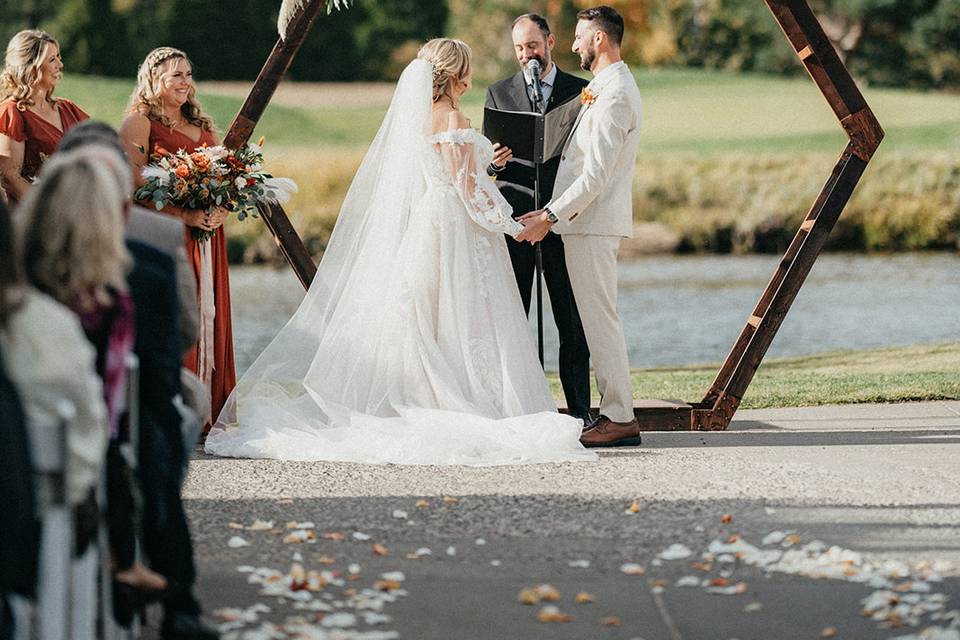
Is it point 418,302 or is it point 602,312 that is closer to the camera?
point 602,312

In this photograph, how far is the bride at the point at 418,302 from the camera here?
653 centimetres

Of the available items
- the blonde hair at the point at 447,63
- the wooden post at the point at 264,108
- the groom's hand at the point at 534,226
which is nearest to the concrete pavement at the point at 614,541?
the groom's hand at the point at 534,226

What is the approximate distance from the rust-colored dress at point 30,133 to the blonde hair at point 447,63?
5.81 feet

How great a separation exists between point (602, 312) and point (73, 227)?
3791 millimetres

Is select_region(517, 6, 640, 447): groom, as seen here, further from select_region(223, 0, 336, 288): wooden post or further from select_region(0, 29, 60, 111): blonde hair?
select_region(0, 29, 60, 111): blonde hair

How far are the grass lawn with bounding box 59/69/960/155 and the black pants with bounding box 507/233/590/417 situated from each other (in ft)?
89.5

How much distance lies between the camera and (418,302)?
6648mm

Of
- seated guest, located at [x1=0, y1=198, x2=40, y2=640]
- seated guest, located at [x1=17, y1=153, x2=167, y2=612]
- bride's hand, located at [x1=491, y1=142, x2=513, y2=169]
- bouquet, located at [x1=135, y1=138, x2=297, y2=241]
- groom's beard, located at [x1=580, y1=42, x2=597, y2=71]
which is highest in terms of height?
groom's beard, located at [x1=580, y1=42, x2=597, y2=71]

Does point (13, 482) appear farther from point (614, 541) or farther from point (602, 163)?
point (602, 163)

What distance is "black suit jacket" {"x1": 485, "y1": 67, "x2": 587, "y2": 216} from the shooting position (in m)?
7.02

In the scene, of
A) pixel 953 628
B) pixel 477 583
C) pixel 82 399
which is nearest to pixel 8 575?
pixel 82 399

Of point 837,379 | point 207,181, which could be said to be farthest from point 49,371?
point 837,379

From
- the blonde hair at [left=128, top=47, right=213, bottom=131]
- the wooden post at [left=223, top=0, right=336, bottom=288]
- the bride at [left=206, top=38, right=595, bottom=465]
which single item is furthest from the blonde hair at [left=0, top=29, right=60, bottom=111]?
the bride at [left=206, top=38, right=595, bottom=465]

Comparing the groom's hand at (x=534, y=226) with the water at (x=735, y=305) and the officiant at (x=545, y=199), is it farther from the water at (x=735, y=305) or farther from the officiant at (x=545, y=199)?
the water at (x=735, y=305)
